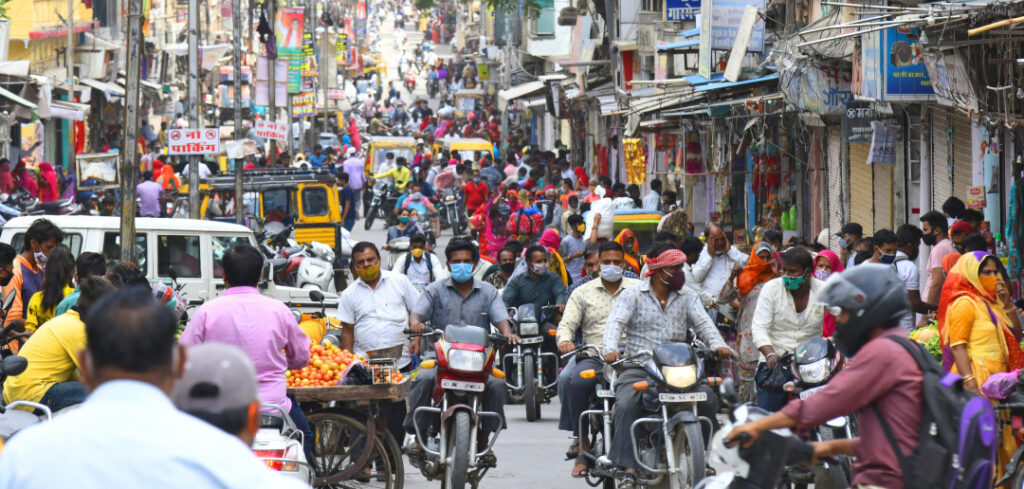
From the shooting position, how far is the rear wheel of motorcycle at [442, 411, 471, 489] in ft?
29.4

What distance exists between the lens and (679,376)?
8531 millimetres

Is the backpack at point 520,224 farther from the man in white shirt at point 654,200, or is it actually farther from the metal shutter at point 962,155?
the metal shutter at point 962,155

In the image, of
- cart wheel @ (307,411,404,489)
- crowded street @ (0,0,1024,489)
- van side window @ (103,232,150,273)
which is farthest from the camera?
van side window @ (103,232,150,273)

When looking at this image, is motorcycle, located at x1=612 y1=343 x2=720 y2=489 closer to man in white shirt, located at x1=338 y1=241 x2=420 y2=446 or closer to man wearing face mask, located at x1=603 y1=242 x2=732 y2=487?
man wearing face mask, located at x1=603 y1=242 x2=732 y2=487

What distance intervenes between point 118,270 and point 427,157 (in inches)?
1138

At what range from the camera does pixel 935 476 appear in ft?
16.6

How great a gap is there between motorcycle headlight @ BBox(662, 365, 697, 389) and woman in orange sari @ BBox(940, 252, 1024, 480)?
1.42m

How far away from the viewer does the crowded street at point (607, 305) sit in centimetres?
505

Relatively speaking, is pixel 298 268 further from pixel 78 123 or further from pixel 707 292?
pixel 78 123

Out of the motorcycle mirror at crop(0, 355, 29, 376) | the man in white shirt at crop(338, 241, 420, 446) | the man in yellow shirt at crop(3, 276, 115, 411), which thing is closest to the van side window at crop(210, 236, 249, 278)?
the man in white shirt at crop(338, 241, 420, 446)

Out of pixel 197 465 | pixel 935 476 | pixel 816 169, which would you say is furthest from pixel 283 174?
pixel 197 465

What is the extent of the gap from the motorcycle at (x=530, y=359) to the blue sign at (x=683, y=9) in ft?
44.5

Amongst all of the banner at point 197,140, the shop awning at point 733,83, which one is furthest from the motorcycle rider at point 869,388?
the banner at point 197,140

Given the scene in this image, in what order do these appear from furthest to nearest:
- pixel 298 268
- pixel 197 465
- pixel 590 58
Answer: pixel 590 58, pixel 298 268, pixel 197 465
